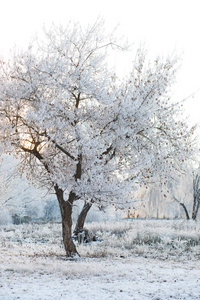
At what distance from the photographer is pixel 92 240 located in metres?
15.1

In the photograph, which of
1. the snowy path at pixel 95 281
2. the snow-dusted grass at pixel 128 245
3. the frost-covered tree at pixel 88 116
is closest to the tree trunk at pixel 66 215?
the frost-covered tree at pixel 88 116

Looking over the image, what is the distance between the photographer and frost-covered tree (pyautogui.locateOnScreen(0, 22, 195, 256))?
8344 millimetres

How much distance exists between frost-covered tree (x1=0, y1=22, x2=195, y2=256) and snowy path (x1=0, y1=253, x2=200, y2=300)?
182 cm

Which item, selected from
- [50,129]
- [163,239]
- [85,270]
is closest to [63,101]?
[50,129]

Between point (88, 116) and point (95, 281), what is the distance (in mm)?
4302

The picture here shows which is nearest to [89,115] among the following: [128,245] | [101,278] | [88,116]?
[88,116]

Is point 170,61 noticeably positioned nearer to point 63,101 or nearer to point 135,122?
point 135,122

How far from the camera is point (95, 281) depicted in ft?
22.4

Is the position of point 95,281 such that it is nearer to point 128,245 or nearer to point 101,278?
point 101,278

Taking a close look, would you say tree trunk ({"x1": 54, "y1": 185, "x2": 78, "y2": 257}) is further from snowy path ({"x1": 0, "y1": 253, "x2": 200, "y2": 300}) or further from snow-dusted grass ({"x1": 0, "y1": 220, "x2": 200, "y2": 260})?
snowy path ({"x1": 0, "y1": 253, "x2": 200, "y2": 300})

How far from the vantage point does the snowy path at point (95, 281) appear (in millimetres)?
5672

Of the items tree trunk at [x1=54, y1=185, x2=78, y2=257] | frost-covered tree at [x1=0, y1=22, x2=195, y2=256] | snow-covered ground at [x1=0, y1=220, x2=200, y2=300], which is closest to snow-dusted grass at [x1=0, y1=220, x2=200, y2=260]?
snow-covered ground at [x1=0, y1=220, x2=200, y2=300]

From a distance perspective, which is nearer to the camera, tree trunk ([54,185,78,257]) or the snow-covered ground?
the snow-covered ground

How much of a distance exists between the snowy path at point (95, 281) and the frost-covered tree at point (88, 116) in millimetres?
1822
